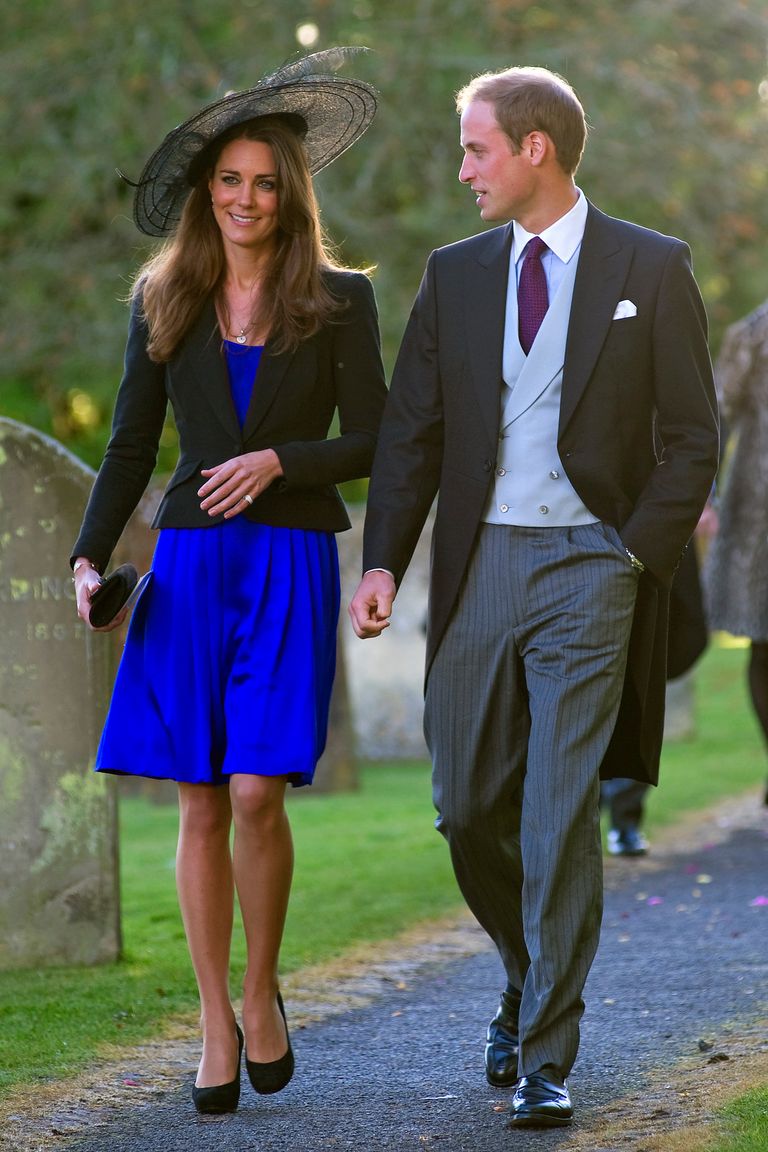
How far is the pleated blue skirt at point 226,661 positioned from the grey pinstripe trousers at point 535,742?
32 centimetres

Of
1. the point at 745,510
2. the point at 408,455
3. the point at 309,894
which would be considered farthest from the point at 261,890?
the point at 745,510

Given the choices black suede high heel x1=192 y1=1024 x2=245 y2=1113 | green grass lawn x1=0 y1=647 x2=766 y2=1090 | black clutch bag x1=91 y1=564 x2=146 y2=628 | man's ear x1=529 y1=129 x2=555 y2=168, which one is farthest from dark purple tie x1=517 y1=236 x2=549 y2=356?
green grass lawn x1=0 y1=647 x2=766 y2=1090

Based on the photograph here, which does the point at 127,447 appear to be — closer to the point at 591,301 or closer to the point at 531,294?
the point at 531,294

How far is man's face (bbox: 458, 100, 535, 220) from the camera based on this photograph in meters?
4.49

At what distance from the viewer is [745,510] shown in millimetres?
8953

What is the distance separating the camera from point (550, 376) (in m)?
4.41

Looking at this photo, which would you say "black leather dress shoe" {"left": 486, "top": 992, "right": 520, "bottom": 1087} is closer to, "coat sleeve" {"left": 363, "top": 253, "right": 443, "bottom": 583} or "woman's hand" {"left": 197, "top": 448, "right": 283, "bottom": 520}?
"coat sleeve" {"left": 363, "top": 253, "right": 443, "bottom": 583}

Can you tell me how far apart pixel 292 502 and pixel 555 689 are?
82cm

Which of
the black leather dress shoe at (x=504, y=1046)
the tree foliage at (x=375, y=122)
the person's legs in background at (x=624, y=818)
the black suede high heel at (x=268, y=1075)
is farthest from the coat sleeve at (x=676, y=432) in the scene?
the tree foliage at (x=375, y=122)

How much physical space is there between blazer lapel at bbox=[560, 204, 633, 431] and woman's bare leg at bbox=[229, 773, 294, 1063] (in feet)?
3.62

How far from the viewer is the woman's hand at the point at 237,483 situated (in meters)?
4.48

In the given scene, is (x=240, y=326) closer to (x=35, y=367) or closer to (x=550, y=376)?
(x=550, y=376)

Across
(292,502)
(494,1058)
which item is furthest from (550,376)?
(494,1058)

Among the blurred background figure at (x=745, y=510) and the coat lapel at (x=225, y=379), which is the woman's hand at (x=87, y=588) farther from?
the blurred background figure at (x=745, y=510)
